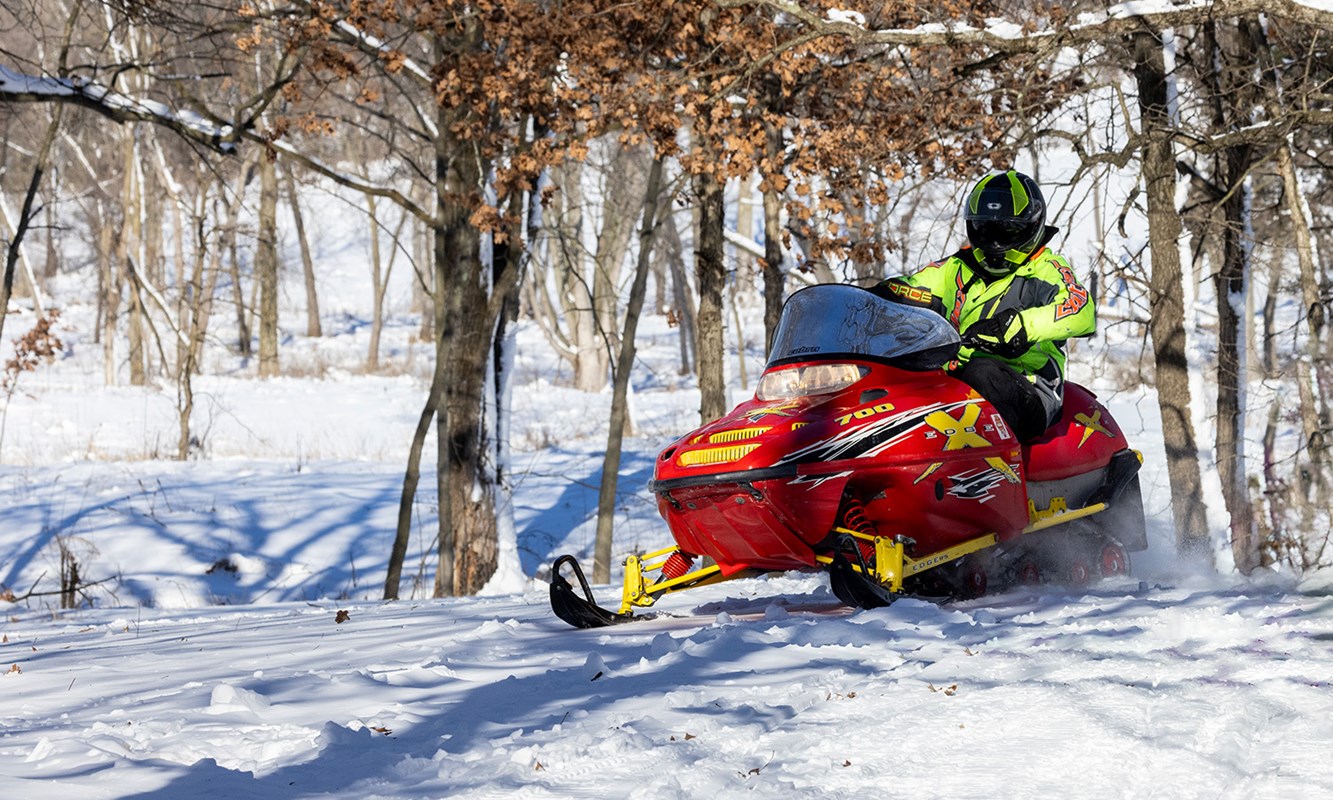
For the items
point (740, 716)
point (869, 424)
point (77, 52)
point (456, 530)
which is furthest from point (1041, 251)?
→ point (77, 52)

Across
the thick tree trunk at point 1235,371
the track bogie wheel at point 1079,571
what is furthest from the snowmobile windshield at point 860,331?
the thick tree trunk at point 1235,371

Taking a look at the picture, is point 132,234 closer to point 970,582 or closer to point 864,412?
point 970,582

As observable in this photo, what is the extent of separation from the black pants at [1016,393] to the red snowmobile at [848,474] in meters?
0.16

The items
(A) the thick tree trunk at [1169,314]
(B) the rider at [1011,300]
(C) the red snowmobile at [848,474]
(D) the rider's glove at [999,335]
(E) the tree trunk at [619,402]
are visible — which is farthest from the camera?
(E) the tree trunk at [619,402]

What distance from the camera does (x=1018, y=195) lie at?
6492mm

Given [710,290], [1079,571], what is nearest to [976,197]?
[1079,571]

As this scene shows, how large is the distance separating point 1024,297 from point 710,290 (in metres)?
4.77

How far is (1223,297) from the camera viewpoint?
11.4m

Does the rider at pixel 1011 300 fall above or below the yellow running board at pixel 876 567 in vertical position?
above

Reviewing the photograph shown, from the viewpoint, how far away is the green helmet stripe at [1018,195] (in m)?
6.45

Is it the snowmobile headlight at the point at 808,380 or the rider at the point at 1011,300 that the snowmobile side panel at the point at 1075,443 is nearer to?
the rider at the point at 1011,300

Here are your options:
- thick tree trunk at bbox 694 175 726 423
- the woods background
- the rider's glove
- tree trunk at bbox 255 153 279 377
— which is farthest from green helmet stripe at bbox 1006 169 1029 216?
tree trunk at bbox 255 153 279 377

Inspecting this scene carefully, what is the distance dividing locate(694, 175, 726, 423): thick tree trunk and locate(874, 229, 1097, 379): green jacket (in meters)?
4.25

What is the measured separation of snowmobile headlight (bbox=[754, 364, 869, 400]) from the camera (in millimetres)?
5621
